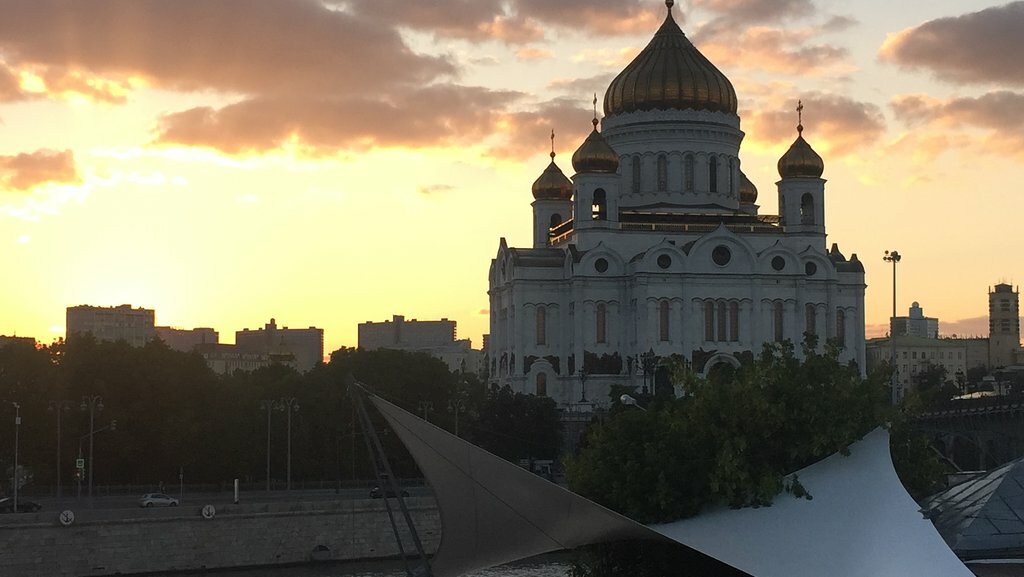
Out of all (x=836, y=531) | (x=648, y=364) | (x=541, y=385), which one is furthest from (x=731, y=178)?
(x=836, y=531)

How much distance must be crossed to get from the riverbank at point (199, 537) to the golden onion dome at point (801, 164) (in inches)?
1695

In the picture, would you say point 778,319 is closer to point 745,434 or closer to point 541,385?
point 541,385

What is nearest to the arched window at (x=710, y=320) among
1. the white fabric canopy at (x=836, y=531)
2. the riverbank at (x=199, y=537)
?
the riverbank at (x=199, y=537)

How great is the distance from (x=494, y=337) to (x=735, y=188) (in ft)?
52.3

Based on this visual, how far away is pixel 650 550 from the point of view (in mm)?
→ 38031

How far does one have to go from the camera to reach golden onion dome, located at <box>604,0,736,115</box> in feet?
332

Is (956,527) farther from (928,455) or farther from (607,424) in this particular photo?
(607,424)

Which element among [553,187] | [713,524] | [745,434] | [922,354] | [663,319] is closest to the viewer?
[713,524]

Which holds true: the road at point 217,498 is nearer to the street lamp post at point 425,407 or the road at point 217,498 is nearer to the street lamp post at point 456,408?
the street lamp post at point 425,407

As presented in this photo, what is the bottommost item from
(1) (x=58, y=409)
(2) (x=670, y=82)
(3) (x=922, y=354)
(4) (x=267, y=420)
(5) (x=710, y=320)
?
(4) (x=267, y=420)

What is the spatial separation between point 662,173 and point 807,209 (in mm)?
8309

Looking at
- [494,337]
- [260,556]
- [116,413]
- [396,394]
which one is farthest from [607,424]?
[494,337]

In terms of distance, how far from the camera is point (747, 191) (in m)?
110

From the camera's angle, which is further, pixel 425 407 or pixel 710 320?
pixel 710 320
